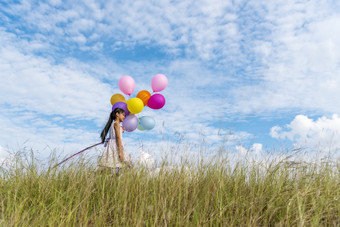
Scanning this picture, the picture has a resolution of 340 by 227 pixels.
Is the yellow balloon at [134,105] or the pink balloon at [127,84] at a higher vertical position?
the pink balloon at [127,84]

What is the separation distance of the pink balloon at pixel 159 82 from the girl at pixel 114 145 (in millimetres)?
1149

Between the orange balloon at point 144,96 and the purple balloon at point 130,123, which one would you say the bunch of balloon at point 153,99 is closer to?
the orange balloon at point 144,96

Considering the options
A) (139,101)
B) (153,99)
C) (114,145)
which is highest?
(153,99)

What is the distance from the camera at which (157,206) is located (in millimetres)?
3287

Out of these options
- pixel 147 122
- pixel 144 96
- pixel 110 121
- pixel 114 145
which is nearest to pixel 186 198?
pixel 114 145

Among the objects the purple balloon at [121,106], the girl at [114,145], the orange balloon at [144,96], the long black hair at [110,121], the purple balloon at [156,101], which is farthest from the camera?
the orange balloon at [144,96]

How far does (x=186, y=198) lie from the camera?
11.2 ft

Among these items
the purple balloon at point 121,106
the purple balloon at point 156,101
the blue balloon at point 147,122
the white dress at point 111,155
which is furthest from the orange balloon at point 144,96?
the white dress at point 111,155

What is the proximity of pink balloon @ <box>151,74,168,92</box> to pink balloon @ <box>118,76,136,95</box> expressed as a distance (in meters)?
0.46

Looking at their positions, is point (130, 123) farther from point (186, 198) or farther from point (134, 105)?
point (186, 198)

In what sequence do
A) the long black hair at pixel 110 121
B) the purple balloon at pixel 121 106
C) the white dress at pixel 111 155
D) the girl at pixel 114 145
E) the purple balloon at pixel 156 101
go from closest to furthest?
the white dress at pixel 111 155 → the girl at pixel 114 145 → the long black hair at pixel 110 121 → the purple balloon at pixel 121 106 → the purple balloon at pixel 156 101

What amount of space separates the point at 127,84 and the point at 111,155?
2183mm

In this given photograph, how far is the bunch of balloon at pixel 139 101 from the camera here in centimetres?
647

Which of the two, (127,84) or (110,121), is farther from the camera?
(127,84)
